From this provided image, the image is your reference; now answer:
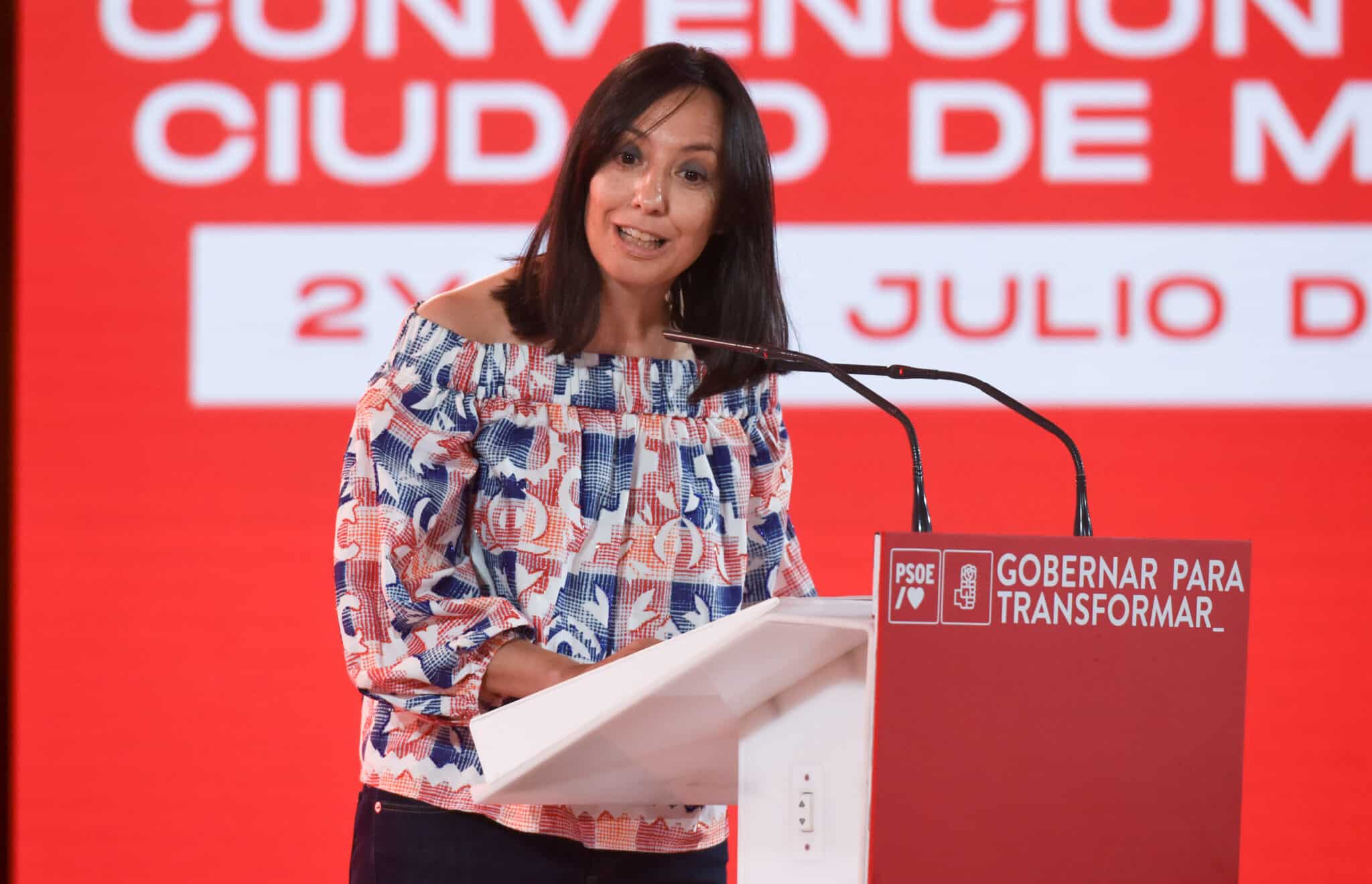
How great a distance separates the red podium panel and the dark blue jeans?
0.59m

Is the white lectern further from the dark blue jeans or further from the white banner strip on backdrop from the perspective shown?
the white banner strip on backdrop

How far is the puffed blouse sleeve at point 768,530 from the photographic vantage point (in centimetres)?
166

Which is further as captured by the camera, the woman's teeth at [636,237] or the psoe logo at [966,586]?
the woman's teeth at [636,237]

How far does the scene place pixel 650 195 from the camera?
1.55 metres

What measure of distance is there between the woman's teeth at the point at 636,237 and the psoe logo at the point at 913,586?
2.48 ft

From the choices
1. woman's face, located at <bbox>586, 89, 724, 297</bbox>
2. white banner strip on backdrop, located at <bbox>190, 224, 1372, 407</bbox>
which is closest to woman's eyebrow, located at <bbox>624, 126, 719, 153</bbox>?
woman's face, located at <bbox>586, 89, 724, 297</bbox>

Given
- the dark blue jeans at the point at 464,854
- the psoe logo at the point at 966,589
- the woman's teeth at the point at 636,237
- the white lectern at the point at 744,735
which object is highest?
the woman's teeth at the point at 636,237

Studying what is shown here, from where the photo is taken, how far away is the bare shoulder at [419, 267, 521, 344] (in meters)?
1.52

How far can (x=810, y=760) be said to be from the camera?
1116 mm

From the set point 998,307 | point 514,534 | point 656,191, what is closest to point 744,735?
point 514,534

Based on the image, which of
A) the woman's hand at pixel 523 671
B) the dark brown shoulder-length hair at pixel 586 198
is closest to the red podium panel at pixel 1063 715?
the woman's hand at pixel 523 671

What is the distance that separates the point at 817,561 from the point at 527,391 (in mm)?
1425

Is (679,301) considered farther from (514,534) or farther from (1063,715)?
(1063,715)

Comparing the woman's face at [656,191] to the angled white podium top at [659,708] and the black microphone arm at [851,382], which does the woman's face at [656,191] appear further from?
the angled white podium top at [659,708]
